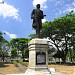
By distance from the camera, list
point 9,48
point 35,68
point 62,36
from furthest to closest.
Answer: point 9,48, point 62,36, point 35,68

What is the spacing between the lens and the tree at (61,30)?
47562mm

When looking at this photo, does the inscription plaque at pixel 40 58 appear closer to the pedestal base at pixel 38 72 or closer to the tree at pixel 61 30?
the pedestal base at pixel 38 72

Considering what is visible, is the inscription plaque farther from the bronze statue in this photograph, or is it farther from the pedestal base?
the bronze statue

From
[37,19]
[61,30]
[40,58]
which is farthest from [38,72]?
[61,30]

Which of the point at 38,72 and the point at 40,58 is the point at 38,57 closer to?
the point at 40,58

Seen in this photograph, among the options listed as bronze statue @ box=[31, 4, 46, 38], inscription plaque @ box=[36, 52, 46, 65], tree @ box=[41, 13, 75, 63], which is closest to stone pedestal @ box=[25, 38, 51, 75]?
inscription plaque @ box=[36, 52, 46, 65]

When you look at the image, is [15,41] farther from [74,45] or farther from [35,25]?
[35,25]

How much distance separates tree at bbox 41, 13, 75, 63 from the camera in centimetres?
4756

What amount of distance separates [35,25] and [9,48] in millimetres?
67769

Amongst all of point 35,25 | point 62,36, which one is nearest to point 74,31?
point 62,36

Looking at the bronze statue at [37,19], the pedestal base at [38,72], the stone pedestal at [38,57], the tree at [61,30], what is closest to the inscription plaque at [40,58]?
the stone pedestal at [38,57]

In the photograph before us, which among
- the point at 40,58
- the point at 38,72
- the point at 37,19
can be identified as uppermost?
the point at 37,19

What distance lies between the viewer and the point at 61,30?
49.5 metres

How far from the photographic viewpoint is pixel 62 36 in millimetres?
50812
